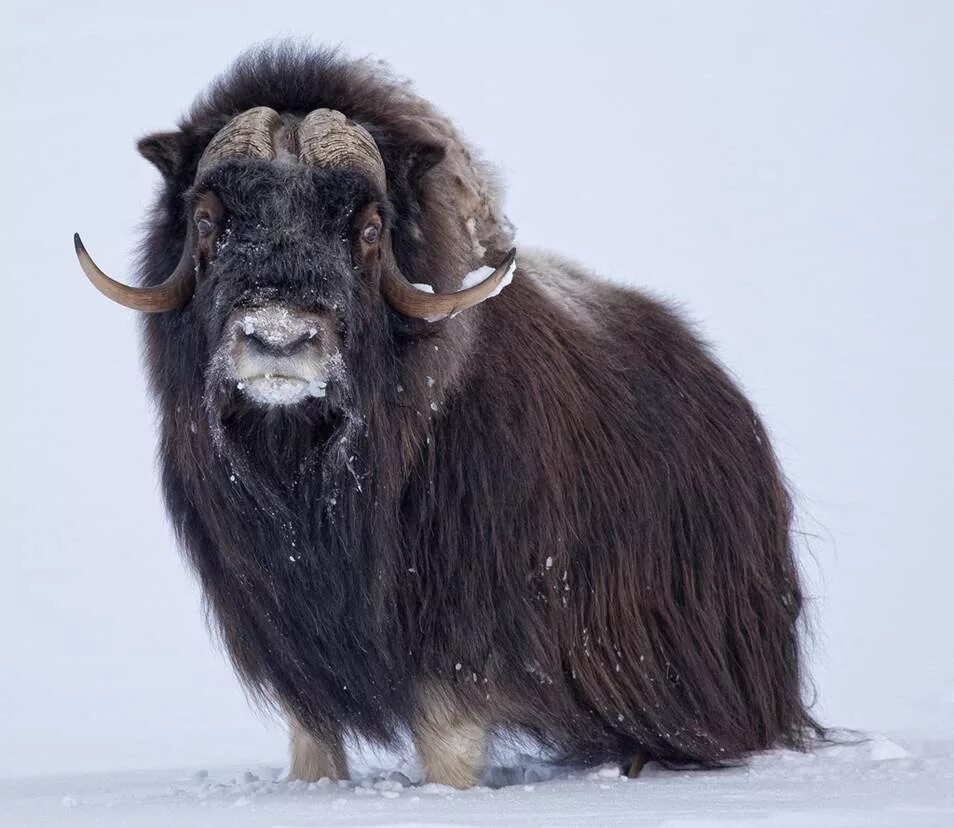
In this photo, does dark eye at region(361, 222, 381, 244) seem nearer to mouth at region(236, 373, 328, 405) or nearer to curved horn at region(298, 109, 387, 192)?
curved horn at region(298, 109, 387, 192)

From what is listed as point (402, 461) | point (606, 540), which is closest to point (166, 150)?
point (402, 461)

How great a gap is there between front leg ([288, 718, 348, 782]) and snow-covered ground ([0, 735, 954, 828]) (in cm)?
6

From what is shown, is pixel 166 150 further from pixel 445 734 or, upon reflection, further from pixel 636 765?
pixel 636 765

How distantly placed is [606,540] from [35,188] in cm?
3923

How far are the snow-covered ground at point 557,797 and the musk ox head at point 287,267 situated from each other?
3.01 feet

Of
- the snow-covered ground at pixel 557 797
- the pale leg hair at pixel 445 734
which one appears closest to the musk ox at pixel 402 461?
the pale leg hair at pixel 445 734

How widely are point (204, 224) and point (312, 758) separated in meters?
1.44

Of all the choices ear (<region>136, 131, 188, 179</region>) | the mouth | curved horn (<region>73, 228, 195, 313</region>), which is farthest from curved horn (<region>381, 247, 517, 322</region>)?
ear (<region>136, 131, 188, 179</region>)

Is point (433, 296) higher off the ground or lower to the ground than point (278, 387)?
higher

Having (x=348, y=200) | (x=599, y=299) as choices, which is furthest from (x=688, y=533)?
(x=348, y=200)

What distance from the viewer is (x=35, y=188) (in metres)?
41.7

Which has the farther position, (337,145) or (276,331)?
(337,145)

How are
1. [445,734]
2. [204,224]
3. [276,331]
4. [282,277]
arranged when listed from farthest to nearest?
[445,734]
[204,224]
[282,277]
[276,331]

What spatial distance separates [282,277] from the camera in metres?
3.87
